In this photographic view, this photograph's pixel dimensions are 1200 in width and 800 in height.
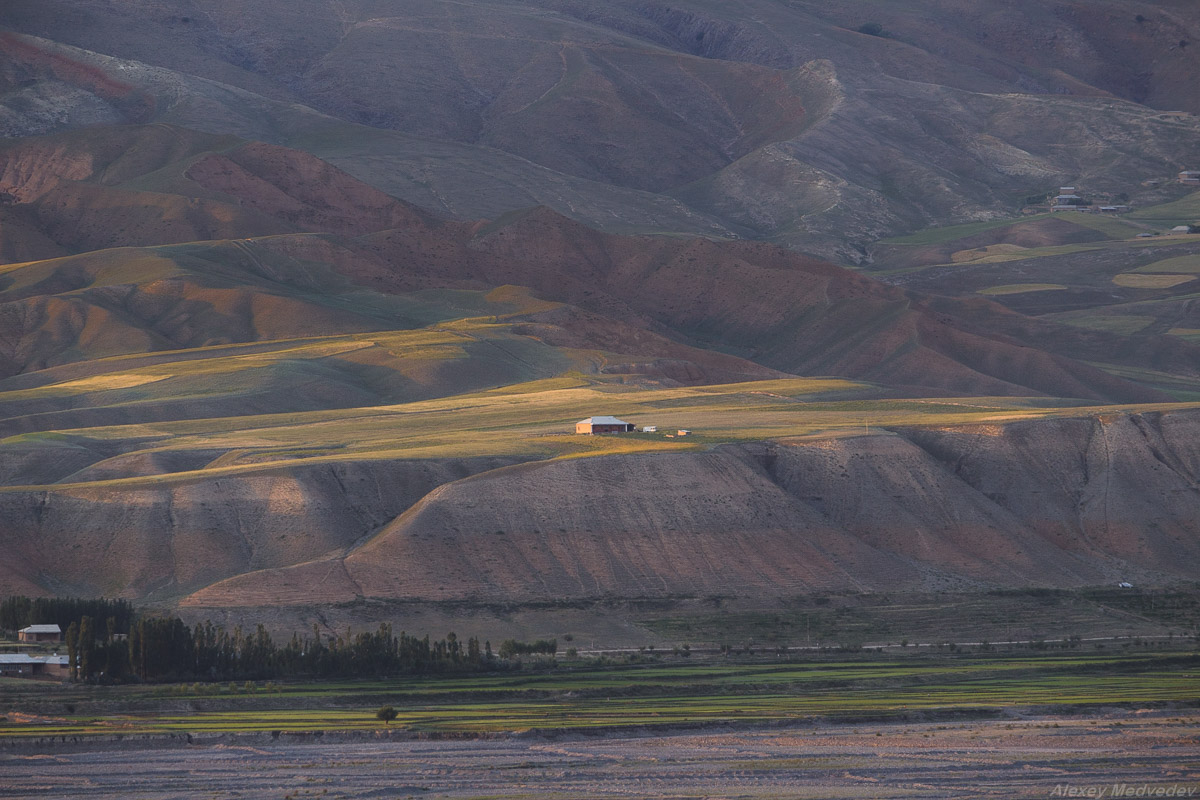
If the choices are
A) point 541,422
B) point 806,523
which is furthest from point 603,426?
point 806,523

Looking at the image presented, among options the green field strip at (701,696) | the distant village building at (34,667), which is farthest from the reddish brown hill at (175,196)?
the green field strip at (701,696)

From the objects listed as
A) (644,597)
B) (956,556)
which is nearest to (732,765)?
Answer: (644,597)

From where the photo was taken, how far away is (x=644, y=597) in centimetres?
8262

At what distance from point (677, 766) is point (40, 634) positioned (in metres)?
31.7

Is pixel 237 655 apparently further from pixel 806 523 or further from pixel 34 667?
pixel 806 523

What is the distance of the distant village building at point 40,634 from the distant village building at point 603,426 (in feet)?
123

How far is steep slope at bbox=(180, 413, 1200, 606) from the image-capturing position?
8312cm

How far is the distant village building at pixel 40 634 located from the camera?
73.2 metres

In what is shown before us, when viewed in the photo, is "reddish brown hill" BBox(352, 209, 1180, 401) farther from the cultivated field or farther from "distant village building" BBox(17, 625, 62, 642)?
"distant village building" BBox(17, 625, 62, 642)

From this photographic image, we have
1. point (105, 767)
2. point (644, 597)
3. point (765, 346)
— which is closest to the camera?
point (105, 767)

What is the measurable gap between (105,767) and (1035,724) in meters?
31.8

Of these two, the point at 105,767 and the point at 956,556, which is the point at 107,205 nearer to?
the point at 956,556

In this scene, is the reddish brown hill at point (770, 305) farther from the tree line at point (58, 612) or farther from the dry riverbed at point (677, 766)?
the dry riverbed at point (677, 766)

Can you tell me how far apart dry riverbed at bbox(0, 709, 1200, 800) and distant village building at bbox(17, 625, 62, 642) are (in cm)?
1728
